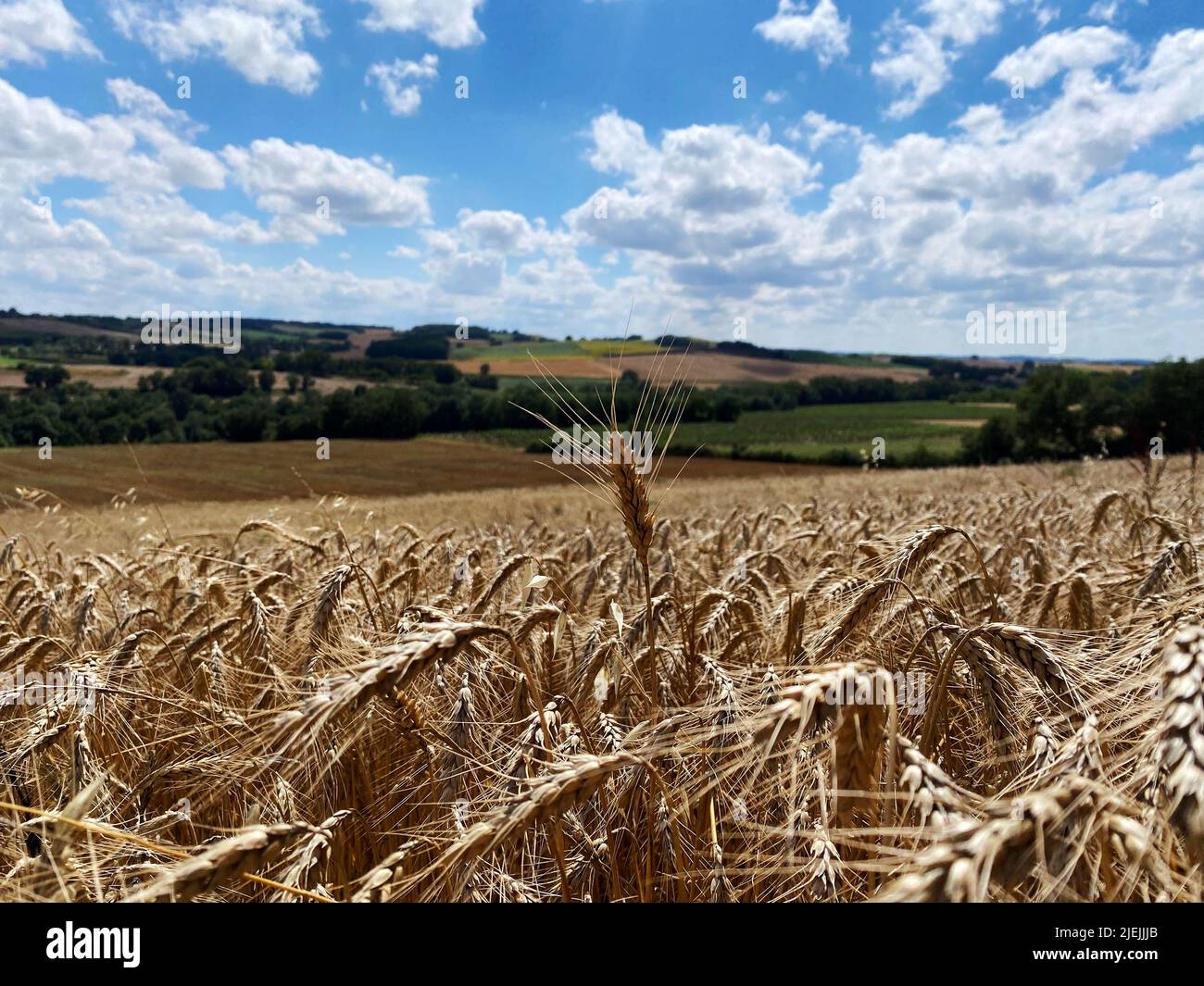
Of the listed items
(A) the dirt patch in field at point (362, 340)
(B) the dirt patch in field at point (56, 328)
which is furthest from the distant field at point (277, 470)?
(B) the dirt patch in field at point (56, 328)

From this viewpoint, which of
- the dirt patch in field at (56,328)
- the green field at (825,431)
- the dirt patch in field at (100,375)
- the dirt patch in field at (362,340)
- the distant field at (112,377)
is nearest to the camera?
the green field at (825,431)

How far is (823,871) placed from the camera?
159cm

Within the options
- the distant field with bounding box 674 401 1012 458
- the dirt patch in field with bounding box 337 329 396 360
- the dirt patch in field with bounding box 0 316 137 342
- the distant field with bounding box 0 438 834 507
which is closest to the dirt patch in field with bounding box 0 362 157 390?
the dirt patch in field with bounding box 0 316 137 342

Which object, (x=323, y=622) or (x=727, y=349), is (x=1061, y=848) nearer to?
(x=323, y=622)

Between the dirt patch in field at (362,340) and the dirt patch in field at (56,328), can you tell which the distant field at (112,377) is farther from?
the dirt patch in field at (56,328)

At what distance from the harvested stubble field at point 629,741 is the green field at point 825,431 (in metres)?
49.0

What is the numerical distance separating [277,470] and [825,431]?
1924 inches

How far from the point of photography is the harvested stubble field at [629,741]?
1262 millimetres

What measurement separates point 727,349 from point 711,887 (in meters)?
83.3

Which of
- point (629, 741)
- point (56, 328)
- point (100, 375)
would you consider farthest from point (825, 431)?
point (56, 328)

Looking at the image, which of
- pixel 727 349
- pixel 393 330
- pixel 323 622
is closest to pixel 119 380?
pixel 393 330

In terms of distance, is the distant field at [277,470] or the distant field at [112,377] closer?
the distant field at [277,470]

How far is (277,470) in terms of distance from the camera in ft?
137
